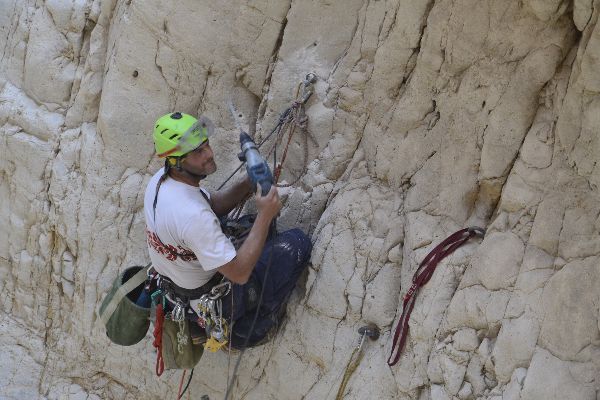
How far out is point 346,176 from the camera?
171 inches

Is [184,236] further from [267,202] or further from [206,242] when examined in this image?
[267,202]

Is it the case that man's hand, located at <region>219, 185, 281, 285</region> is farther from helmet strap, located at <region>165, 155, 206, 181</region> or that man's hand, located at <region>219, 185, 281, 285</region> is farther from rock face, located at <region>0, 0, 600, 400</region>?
rock face, located at <region>0, 0, 600, 400</region>

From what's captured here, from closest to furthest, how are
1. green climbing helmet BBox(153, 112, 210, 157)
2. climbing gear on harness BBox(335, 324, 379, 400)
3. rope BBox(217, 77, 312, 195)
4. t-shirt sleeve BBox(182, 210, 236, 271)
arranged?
1. t-shirt sleeve BBox(182, 210, 236, 271)
2. green climbing helmet BBox(153, 112, 210, 157)
3. climbing gear on harness BBox(335, 324, 379, 400)
4. rope BBox(217, 77, 312, 195)

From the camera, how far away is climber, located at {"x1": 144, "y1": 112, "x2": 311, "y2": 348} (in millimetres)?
3682

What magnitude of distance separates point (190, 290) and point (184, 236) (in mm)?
530

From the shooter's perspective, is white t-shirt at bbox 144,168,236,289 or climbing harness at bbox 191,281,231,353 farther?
climbing harness at bbox 191,281,231,353

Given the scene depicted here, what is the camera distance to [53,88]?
5.46 metres

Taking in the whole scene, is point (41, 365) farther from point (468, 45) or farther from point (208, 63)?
point (468, 45)

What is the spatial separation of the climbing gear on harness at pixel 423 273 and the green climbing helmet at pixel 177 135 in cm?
135

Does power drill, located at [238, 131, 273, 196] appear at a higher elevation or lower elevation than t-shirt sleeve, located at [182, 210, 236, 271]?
higher

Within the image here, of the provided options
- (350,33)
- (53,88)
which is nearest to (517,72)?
(350,33)

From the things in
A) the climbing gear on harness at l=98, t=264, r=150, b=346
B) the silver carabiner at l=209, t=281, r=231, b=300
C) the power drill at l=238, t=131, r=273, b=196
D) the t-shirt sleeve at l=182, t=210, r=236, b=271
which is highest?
the power drill at l=238, t=131, r=273, b=196

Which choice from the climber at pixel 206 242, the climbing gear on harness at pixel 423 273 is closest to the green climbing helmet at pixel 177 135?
the climber at pixel 206 242

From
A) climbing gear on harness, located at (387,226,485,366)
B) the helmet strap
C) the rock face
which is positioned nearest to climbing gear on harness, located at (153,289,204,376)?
the rock face
